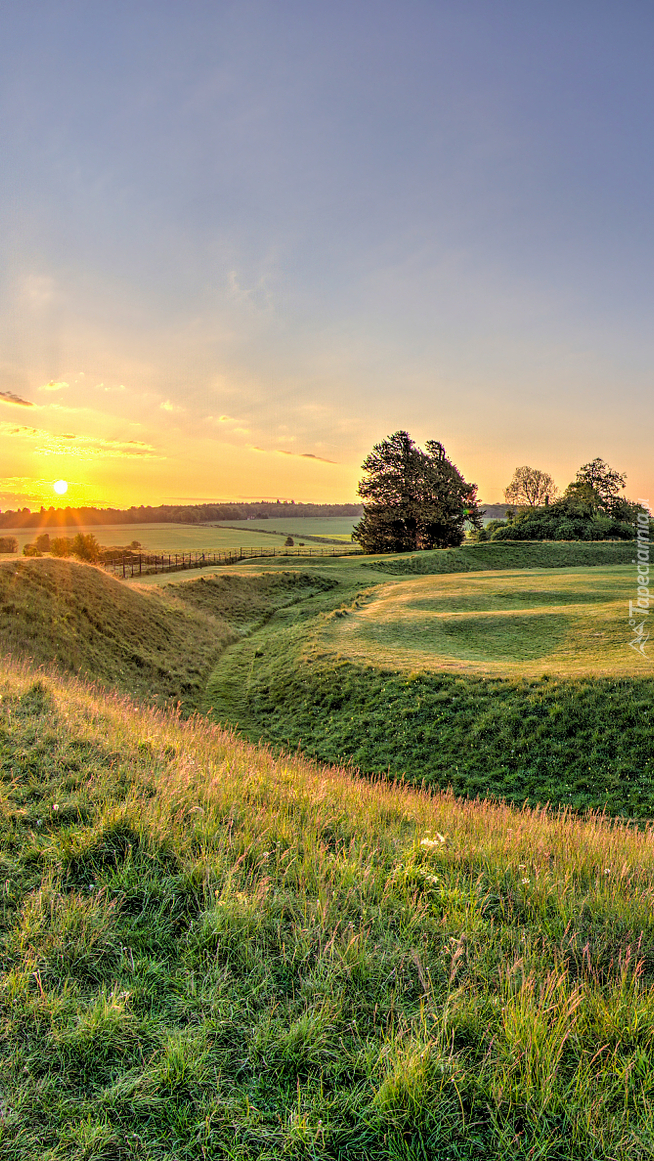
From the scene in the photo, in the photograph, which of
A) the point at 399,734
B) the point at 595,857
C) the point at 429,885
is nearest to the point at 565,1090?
the point at 429,885

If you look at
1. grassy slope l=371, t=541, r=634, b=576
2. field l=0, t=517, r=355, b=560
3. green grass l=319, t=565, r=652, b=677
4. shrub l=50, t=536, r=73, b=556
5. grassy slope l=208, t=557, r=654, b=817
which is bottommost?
grassy slope l=208, t=557, r=654, b=817

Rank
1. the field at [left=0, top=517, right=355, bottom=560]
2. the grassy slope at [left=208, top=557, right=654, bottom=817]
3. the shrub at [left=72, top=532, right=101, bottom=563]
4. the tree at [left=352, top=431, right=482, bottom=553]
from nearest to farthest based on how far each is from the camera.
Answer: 1. the grassy slope at [left=208, top=557, right=654, bottom=817]
2. the shrub at [left=72, top=532, right=101, bottom=563]
3. the tree at [left=352, top=431, right=482, bottom=553]
4. the field at [left=0, top=517, right=355, bottom=560]

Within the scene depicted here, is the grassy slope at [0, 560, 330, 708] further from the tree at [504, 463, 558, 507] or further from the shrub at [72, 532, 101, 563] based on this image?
the tree at [504, 463, 558, 507]

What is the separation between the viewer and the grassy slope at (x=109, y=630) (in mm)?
20266

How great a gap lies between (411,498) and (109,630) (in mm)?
52623

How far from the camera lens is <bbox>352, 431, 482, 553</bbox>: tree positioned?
68.7 metres

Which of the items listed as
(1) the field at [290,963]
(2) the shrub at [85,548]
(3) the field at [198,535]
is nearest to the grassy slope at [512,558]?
(2) the shrub at [85,548]

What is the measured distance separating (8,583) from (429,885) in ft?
76.3

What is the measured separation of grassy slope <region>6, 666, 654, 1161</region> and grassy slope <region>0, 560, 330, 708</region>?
15.3 meters

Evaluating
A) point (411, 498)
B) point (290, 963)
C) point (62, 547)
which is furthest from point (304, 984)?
point (411, 498)

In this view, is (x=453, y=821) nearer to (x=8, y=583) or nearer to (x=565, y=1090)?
(x=565, y=1090)

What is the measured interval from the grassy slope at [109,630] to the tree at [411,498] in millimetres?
41098

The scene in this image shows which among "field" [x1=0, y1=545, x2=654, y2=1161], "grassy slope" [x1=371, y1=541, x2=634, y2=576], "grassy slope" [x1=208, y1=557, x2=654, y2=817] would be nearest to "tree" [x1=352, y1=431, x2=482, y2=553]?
"grassy slope" [x1=371, y1=541, x2=634, y2=576]

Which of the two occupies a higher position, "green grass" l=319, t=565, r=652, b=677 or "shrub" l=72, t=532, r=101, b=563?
"shrub" l=72, t=532, r=101, b=563
